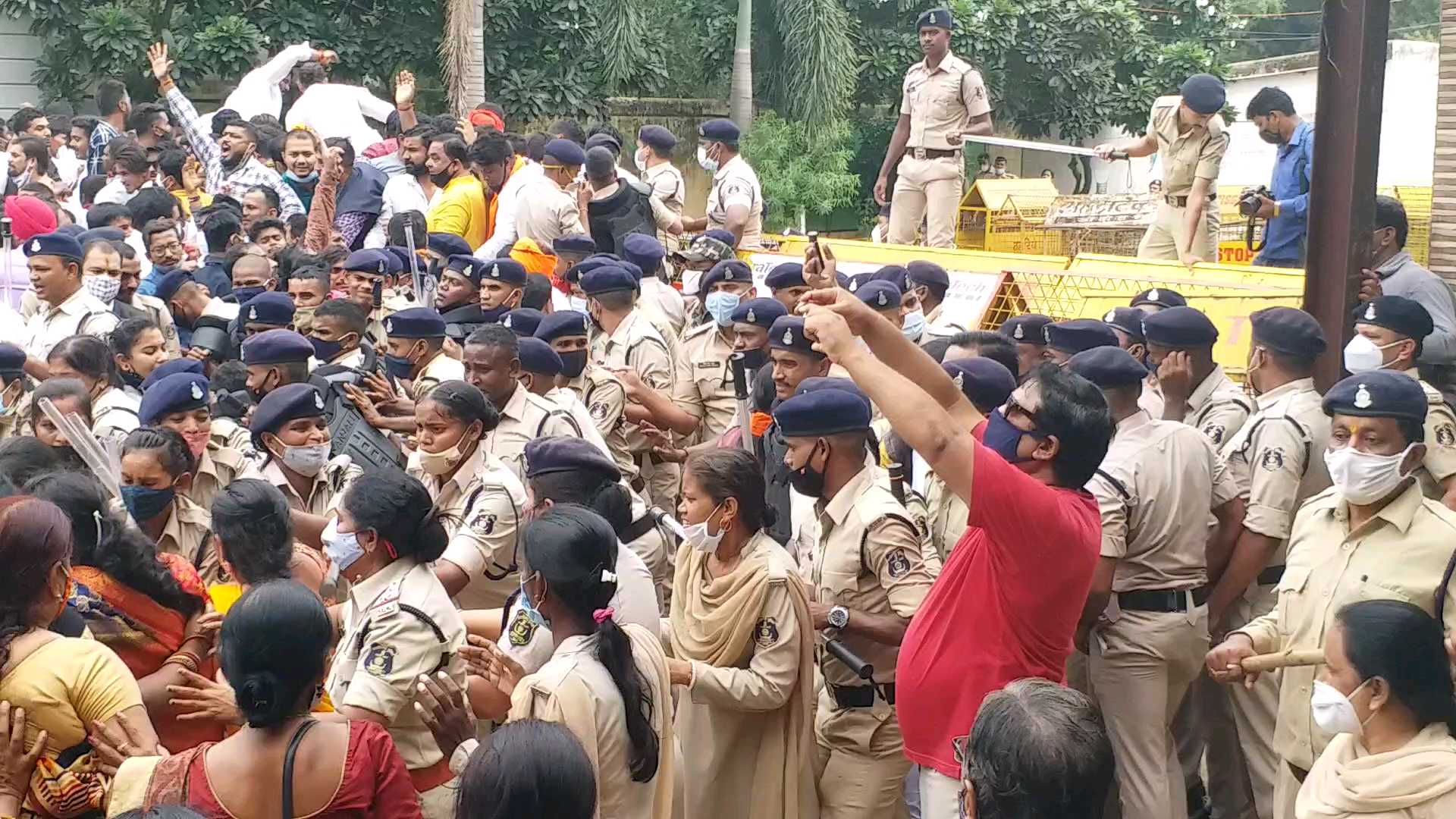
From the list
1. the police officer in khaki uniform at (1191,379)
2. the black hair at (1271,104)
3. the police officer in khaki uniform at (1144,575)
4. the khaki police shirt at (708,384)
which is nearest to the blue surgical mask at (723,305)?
the khaki police shirt at (708,384)

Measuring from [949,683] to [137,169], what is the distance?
9.71 metres

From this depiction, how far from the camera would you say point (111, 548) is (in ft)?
14.6

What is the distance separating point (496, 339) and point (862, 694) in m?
2.35

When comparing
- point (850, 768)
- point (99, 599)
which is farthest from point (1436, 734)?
point (99, 599)

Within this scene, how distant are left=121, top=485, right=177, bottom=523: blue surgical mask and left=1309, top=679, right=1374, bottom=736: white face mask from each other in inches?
148

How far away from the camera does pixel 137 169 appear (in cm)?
1212

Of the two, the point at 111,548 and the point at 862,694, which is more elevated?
the point at 111,548

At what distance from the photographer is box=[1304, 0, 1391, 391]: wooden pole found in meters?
6.71

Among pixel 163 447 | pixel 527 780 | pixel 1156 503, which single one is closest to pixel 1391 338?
pixel 1156 503

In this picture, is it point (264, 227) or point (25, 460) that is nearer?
point (25, 460)

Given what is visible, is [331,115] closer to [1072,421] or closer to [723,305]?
[723,305]

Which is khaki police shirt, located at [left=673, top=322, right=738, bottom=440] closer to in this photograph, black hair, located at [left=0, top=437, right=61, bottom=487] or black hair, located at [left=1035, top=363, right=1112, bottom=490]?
black hair, located at [left=0, top=437, right=61, bottom=487]

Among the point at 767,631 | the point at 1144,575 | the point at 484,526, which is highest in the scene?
the point at 484,526

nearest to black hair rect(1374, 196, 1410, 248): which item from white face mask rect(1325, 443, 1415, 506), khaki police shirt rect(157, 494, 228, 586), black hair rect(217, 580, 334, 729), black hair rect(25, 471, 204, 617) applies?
white face mask rect(1325, 443, 1415, 506)
